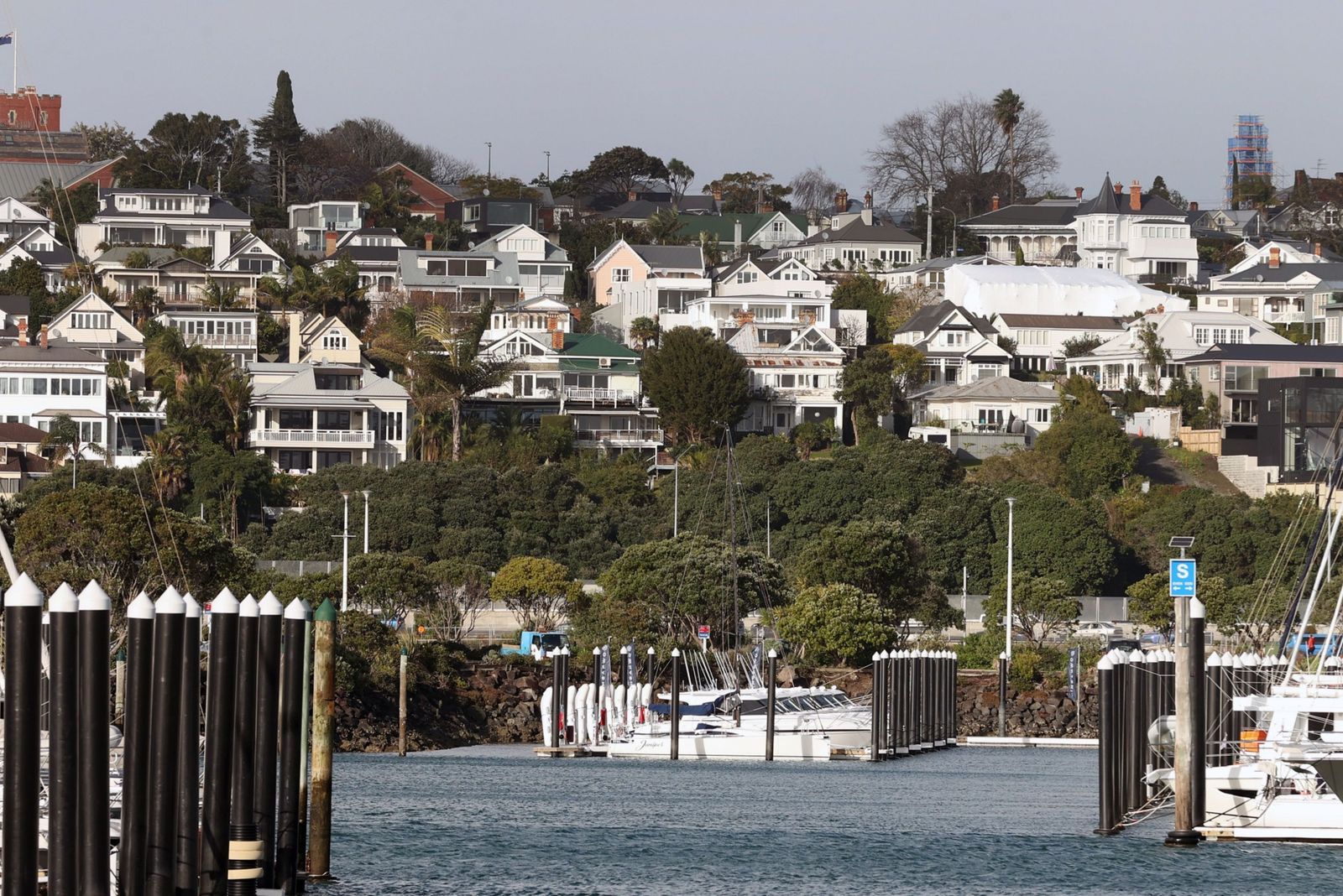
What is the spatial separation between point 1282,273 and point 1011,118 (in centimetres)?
3863

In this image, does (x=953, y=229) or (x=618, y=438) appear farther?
(x=953, y=229)

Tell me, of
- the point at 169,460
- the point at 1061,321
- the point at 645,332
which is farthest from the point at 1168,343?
the point at 169,460

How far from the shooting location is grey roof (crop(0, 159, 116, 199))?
161m

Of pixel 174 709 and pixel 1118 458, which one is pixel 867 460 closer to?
pixel 1118 458

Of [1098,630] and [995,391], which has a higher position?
[995,391]

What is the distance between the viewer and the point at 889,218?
182500 millimetres

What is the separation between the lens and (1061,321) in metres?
135

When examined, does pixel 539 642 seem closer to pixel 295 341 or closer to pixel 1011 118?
pixel 295 341

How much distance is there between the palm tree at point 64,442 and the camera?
9975 cm

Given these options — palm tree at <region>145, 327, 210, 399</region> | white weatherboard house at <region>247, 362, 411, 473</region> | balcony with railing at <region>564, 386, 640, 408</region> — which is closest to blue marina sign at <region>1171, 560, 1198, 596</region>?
white weatherboard house at <region>247, 362, 411, 473</region>

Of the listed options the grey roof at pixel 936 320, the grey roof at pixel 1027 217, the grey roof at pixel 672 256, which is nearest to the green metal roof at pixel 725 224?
the grey roof at pixel 1027 217

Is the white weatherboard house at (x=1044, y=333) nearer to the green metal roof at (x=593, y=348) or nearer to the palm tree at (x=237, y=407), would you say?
the green metal roof at (x=593, y=348)

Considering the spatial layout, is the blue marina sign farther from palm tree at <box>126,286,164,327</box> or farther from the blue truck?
palm tree at <box>126,286,164,327</box>

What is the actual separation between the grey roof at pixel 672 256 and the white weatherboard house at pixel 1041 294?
1609 cm
